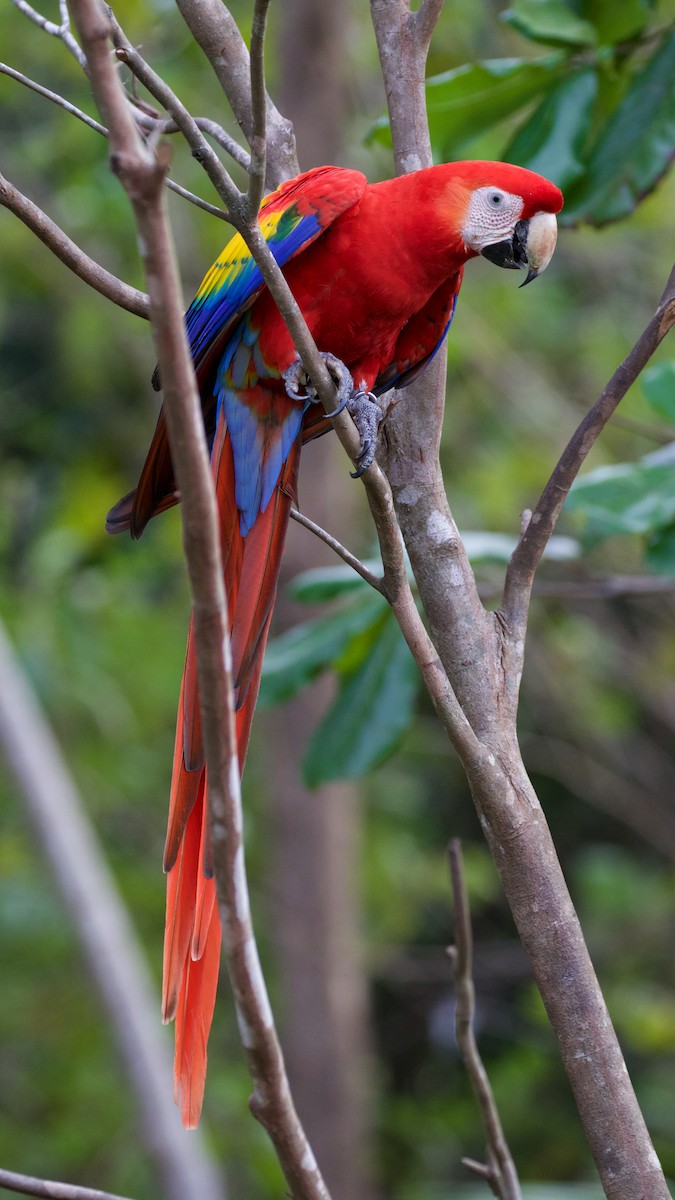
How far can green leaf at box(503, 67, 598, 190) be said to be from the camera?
1.17m

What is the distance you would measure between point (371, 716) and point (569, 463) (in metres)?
0.68

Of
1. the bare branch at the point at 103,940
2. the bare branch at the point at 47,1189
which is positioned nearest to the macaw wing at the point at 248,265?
the bare branch at the point at 47,1189

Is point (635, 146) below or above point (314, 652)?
above

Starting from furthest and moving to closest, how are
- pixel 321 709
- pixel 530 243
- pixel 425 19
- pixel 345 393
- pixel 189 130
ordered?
pixel 321 709 → pixel 530 243 → pixel 345 393 → pixel 425 19 → pixel 189 130

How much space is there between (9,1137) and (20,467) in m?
1.79

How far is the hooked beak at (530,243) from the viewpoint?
1072mm

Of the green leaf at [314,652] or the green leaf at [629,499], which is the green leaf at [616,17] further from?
the green leaf at [314,652]

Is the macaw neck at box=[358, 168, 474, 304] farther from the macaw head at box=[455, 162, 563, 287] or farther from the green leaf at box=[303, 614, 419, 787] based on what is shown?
the green leaf at box=[303, 614, 419, 787]

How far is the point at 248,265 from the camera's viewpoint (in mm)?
1040

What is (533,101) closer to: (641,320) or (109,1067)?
(641,320)

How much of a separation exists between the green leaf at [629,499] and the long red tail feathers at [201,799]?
0.41 metres

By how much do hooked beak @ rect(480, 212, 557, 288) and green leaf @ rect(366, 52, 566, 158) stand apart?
19cm

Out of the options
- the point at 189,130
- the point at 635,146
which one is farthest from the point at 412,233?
the point at 189,130

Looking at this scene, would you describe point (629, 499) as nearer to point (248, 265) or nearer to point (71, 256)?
point (248, 265)
